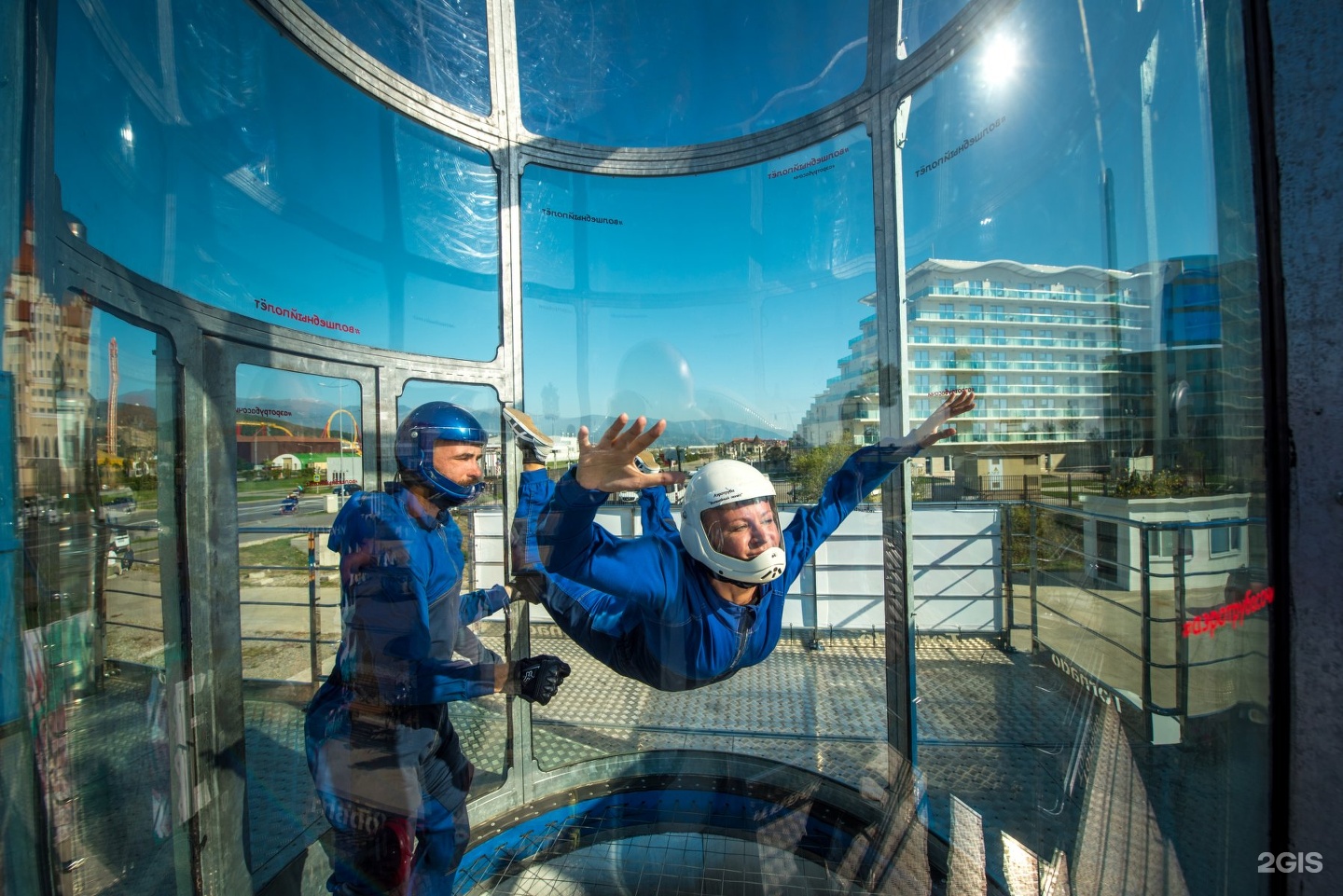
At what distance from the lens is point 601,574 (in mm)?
1314

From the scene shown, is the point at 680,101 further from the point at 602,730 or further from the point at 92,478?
the point at 602,730

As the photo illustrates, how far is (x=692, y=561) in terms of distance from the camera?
1528 millimetres

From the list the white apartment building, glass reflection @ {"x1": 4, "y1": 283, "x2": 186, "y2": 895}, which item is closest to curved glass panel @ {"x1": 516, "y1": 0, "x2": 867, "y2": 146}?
the white apartment building

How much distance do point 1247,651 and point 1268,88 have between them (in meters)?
1.07

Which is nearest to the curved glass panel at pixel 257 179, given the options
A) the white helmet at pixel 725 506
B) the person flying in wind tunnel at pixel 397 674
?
the person flying in wind tunnel at pixel 397 674

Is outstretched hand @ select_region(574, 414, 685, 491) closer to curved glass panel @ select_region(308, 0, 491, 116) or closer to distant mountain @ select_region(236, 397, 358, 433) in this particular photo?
distant mountain @ select_region(236, 397, 358, 433)

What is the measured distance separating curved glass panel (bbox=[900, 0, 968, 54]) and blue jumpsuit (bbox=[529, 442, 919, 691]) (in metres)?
1.58

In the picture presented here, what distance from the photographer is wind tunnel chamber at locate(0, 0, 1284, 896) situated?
981 millimetres

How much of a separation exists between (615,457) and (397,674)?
1.23m

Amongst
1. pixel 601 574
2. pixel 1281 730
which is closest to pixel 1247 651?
pixel 1281 730

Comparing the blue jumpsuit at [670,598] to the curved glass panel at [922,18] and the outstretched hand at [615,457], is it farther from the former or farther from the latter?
the curved glass panel at [922,18]

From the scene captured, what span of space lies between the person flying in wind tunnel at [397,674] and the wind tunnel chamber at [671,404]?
0.60 ft

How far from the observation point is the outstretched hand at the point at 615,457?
1.05m

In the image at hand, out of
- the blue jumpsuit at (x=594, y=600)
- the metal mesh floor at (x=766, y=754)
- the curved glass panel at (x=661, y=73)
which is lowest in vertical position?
the metal mesh floor at (x=766, y=754)
